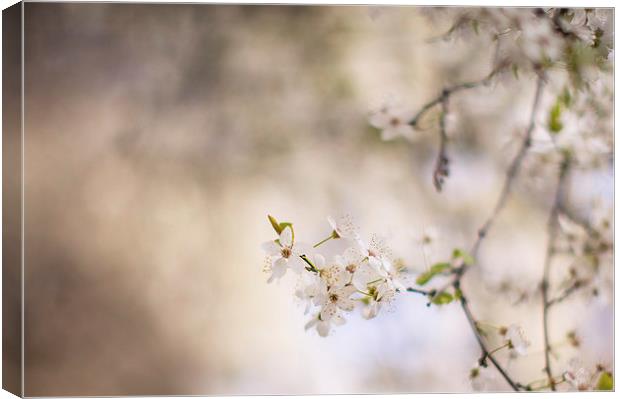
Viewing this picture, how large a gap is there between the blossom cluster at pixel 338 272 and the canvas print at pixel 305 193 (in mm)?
16

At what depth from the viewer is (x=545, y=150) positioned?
2057mm

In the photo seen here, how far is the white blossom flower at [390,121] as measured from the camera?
202 cm

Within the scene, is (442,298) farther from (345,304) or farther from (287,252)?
(287,252)

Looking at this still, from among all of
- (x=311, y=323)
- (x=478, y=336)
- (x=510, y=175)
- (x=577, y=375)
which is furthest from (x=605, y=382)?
(x=311, y=323)

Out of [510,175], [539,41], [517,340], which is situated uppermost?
[539,41]

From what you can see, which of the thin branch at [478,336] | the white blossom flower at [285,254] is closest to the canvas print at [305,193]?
the thin branch at [478,336]

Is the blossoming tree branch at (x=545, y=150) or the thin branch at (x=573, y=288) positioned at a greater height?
the blossoming tree branch at (x=545, y=150)

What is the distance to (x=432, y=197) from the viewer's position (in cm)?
203

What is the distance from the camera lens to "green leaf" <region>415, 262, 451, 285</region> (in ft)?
6.66

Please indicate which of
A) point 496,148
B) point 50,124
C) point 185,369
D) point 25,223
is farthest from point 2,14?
point 496,148

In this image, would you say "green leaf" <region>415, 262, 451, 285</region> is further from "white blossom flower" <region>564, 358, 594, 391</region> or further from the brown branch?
"white blossom flower" <region>564, 358, 594, 391</region>

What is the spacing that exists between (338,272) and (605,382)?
3.06 ft

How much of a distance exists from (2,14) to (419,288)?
1.47 meters

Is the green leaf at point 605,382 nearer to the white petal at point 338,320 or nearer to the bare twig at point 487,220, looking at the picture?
the bare twig at point 487,220
